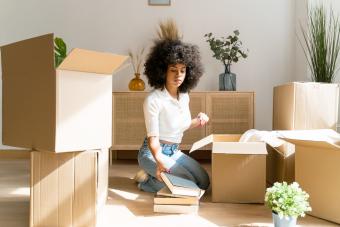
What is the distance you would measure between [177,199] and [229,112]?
1588mm

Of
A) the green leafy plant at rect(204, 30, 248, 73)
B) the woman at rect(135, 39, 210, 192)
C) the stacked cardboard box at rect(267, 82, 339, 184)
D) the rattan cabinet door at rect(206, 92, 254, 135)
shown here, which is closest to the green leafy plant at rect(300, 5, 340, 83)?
the stacked cardboard box at rect(267, 82, 339, 184)

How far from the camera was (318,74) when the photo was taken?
8.58 feet

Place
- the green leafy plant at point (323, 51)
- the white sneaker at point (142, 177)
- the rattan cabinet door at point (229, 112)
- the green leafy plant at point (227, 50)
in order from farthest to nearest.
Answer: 1. the green leafy plant at point (227, 50)
2. the rattan cabinet door at point (229, 112)
3. the green leafy plant at point (323, 51)
4. the white sneaker at point (142, 177)

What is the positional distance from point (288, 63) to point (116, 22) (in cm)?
177

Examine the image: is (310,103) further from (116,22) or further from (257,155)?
(116,22)

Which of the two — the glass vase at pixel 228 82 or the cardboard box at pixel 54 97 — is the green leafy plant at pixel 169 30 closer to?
the glass vase at pixel 228 82

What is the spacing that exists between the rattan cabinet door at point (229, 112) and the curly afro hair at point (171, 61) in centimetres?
101

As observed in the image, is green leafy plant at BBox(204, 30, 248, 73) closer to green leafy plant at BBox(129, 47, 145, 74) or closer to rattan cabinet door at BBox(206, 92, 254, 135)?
rattan cabinet door at BBox(206, 92, 254, 135)

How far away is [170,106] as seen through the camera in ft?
6.84

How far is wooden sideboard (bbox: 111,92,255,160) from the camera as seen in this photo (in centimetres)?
320

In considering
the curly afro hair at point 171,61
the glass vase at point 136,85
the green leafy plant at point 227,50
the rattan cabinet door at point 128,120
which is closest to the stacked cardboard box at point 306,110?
the curly afro hair at point 171,61

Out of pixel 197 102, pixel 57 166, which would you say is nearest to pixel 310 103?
pixel 197 102

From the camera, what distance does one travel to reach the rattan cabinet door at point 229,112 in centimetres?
320

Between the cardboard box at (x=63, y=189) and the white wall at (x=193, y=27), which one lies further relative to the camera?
the white wall at (x=193, y=27)
